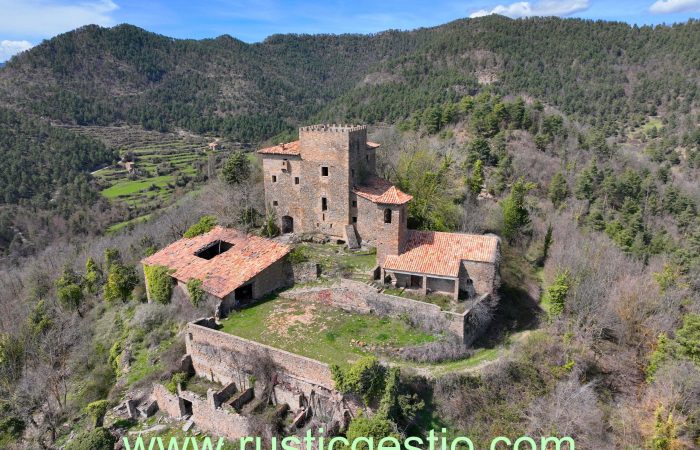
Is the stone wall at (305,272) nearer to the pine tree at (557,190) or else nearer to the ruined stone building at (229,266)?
the ruined stone building at (229,266)

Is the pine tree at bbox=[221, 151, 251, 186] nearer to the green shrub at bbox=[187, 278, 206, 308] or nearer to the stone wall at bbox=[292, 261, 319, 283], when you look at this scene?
the stone wall at bbox=[292, 261, 319, 283]

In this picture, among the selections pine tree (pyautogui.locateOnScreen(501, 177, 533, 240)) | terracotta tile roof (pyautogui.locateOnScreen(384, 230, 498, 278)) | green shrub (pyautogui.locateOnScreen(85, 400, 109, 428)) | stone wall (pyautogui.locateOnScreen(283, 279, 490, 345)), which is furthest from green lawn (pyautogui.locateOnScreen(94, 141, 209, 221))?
terracotta tile roof (pyautogui.locateOnScreen(384, 230, 498, 278))

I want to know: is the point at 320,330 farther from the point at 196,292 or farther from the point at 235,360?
the point at 196,292

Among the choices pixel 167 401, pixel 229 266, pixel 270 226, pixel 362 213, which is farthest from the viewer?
pixel 270 226

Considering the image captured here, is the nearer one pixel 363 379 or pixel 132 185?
pixel 363 379

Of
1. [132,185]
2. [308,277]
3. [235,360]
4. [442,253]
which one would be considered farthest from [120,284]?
[132,185]

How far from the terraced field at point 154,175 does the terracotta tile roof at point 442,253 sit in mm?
50801

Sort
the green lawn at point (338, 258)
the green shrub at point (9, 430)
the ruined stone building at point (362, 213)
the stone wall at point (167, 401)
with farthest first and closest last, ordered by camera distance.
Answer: the green lawn at point (338, 258) → the ruined stone building at point (362, 213) → the green shrub at point (9, 430) → the stone wall at point (167, 401)

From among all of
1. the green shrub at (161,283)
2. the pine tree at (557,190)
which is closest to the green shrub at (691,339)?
the pine tree at (557,190)

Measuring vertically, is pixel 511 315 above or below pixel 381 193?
below

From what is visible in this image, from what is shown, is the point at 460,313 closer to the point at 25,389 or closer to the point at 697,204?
the point at 25,389

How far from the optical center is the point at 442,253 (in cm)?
2442

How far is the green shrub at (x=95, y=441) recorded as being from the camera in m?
19.2

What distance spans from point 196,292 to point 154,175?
56918mm
